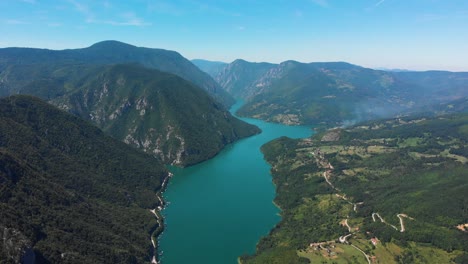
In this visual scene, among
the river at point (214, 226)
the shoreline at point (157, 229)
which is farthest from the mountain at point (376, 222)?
the shoreline at point (157, 229)

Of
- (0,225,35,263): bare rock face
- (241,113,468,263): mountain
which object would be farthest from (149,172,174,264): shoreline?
(0,225,35,263): bare rock face

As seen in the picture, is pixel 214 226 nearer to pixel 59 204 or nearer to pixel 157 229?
pixel 157 229

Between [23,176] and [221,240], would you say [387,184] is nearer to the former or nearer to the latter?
[221,240]

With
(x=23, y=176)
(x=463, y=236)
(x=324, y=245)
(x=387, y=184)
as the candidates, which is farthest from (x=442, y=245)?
(x=23, y=176)

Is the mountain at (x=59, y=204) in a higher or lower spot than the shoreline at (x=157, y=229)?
higher

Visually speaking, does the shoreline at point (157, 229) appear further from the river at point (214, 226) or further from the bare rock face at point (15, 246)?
the bare rock face at point (15, 246)

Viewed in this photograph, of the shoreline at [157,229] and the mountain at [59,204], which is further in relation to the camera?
the shoreline at [157,229]

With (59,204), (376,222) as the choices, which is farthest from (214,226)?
(376,222)

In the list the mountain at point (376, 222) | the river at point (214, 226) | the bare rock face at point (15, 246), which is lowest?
the river at point (214, 226)
